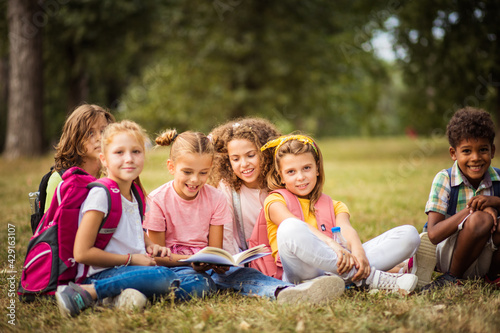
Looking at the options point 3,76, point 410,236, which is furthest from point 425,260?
point 3,76

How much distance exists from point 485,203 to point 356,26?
11710mm

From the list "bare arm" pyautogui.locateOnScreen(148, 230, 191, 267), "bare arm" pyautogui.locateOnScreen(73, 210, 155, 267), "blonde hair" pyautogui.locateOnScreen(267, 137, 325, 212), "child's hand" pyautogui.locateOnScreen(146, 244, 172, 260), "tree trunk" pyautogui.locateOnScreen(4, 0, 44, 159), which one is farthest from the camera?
"tree trunk" pyautogui.locateOnScreen(4, 0, 44, 159)

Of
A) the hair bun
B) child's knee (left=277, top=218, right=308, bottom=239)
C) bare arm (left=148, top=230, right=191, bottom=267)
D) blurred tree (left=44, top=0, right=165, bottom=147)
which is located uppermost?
blurred tree (left=44, top=0, right=165, bottom=147)

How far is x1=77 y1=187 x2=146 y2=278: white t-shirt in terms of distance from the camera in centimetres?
262

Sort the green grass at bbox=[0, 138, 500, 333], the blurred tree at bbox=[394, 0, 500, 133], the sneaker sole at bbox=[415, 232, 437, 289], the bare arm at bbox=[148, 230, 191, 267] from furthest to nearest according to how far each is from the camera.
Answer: the blurred tree at bbox=[394, 0, 500, 133]
the sneaker sole at bbox=[415, 232, 437, 289]
the bare arm at bbox=[148, 230, 191, 267]
the green grass at bbox=[0, 138, 500, 333]

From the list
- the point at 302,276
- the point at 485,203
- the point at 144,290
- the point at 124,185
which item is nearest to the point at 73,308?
the point at 144,290

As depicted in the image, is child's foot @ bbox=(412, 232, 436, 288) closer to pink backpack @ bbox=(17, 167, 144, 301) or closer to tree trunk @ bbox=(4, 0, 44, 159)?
pink backpack @ bbox=(17, 167, 144, 301)

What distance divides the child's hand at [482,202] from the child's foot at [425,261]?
422 mm

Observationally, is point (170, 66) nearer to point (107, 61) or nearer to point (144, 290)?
point (107, 61)

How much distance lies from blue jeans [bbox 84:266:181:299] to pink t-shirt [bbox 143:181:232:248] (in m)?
0.44

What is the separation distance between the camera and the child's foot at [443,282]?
9.75 feet

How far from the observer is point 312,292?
265 cm

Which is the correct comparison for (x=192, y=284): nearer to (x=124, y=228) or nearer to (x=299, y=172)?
(x=124, y=228)

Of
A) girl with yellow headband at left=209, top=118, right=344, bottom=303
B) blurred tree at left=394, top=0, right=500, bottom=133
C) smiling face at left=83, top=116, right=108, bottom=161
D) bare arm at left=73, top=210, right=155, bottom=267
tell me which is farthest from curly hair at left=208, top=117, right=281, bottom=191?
blurred tree at left=394, top=0, right=500, bottom=133
